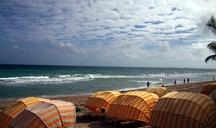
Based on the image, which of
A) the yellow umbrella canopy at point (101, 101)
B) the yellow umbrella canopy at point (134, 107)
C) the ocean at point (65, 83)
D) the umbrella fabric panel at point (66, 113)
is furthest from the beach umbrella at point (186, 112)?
the ocean at point (65, 83)

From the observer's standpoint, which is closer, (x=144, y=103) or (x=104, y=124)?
(x=144, y=103)

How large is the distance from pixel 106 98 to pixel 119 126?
3041 millimetres

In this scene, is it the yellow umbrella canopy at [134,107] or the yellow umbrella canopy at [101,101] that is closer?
the yellow umbrella canopy at [134,107]

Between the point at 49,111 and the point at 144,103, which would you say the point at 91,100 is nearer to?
Answer: the point at 144,103

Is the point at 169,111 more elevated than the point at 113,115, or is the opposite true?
the point at 169,111

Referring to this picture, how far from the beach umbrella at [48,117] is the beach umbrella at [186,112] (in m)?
4.22

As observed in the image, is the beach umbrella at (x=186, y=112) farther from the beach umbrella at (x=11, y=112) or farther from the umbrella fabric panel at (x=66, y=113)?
the beach umbrella at (x=11, y=112)

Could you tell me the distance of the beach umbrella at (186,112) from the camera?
1144 centimetres

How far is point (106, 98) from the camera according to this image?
19.0 meters

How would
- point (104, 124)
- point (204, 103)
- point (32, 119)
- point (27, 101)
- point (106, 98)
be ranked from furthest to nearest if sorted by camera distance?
point (106, 98), point (104, 124), point (27, 101), point (204, 103), point (32, 119)

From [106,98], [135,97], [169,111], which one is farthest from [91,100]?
[169,111]

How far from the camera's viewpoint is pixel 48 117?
10148 mm

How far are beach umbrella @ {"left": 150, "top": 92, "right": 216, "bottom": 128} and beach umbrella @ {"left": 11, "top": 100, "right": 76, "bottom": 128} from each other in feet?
13.8

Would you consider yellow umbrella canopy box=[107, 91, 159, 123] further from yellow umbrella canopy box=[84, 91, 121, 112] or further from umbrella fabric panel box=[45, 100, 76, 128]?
umbrella fabric panel box=[45, 100, 76, 128]
